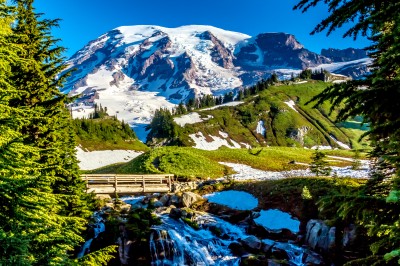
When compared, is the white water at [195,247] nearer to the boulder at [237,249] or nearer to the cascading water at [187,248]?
the cascading water at [187,248]

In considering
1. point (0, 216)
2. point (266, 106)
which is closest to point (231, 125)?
point (266, 106)

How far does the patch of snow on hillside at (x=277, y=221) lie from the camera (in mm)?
22922

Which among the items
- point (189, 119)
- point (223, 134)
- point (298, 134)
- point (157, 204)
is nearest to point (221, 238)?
point (157, 204)

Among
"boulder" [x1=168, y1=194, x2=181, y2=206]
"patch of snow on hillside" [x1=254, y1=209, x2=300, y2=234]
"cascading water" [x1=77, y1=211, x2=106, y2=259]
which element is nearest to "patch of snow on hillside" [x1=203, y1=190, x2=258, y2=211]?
"patch of snow on hillside" [x1=254, y1=209, x2=300, y2=234]

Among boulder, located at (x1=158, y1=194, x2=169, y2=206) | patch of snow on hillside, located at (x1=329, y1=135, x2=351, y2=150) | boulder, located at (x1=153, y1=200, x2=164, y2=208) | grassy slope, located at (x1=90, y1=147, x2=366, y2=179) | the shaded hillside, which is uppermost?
the shaded hillside

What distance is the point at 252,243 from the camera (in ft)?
67.7

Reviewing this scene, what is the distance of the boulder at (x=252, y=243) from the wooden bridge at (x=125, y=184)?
16472mm

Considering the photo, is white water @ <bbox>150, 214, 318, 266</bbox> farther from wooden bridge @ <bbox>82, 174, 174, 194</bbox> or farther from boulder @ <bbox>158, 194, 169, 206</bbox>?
wooden bridge @ <bbox>82, 174, 174, 194</bbox>

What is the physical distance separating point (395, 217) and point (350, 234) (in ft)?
51.1

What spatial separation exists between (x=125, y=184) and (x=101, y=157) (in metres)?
44.4

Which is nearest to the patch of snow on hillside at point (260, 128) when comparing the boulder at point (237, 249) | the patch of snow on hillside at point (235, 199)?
the patch of snow on hillside at point (235, 199)

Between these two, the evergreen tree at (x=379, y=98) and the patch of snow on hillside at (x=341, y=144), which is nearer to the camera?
the evergreen tree at (x=379, y=98)

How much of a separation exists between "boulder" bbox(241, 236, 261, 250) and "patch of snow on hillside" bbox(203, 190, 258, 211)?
619 cm

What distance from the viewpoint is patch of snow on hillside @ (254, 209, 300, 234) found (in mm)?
22922
